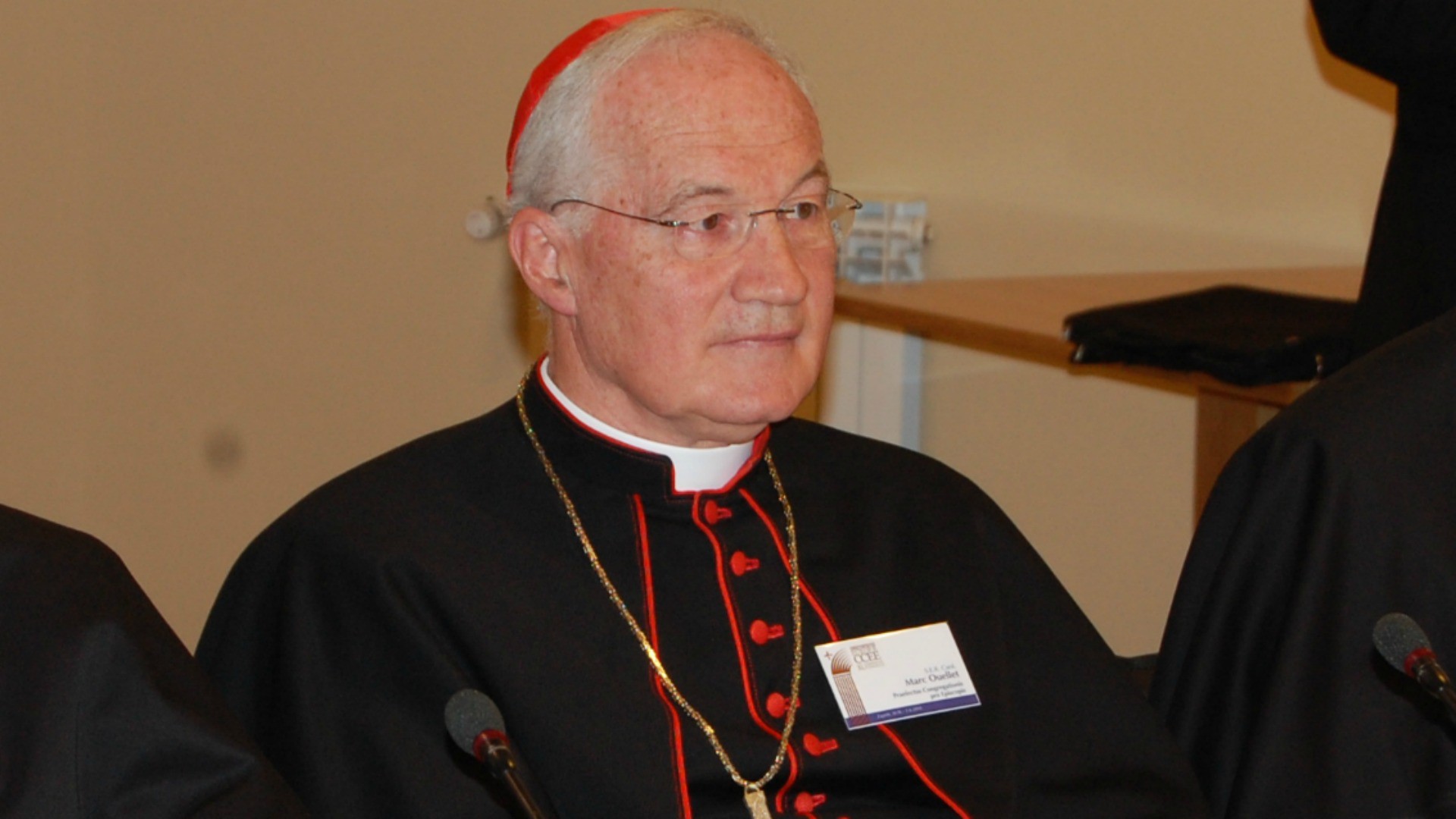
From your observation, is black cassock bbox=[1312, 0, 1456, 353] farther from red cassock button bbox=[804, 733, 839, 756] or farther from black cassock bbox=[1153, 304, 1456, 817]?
red cassock button bbox=[804, 733, 839, 756]

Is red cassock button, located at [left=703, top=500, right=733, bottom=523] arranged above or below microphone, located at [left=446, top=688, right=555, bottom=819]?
above

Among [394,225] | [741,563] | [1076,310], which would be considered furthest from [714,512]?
[394,225]

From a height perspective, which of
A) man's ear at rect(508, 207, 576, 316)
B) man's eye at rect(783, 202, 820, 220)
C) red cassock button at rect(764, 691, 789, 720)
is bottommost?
red cassock button at rect(764, 691, 789, 720)

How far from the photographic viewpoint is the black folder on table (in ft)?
10.7

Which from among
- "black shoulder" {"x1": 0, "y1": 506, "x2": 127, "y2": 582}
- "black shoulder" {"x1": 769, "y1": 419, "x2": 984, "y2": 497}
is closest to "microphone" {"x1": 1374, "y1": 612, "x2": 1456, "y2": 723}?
"black shoulder" {"x1": 769, "y1": 419, "x2": 984, "y2": 497}

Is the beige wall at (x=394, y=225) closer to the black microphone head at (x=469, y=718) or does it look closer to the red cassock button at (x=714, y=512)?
the red cassock button at (x=714, y=512)

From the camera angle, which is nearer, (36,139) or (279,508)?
(36,139)

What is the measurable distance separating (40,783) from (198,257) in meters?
3.63

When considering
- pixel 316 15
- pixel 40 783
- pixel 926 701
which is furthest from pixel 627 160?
pixel 316 15

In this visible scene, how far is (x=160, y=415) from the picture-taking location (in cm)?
501

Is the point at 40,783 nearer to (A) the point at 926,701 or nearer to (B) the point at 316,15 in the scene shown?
(A) the point at 926,701

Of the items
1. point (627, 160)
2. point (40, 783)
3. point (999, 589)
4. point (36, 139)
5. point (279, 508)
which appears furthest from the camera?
point (279, 508)

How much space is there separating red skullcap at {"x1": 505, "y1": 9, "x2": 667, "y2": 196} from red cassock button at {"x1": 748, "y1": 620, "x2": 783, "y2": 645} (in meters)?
0.58

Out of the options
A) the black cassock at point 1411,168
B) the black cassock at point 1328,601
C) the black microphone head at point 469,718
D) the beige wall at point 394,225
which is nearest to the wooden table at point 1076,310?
the beige wall at point 394,225
